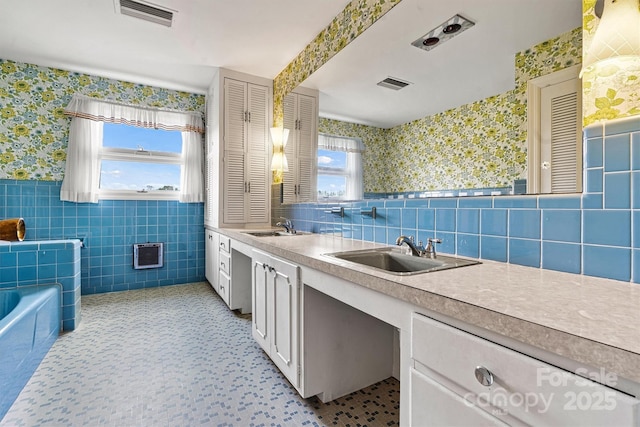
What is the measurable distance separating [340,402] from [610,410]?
1303mm

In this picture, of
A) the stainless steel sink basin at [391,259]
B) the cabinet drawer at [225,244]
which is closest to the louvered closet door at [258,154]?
the cabinet drawer at [225,244]

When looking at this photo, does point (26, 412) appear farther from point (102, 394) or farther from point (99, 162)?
point (99, 162)

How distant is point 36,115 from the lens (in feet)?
10.2

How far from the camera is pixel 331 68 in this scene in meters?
2.34

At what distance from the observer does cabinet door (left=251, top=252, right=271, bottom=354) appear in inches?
72.7

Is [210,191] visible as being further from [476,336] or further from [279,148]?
[476,336]

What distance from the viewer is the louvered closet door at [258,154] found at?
328 cm

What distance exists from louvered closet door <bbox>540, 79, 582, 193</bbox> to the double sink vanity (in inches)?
12.5

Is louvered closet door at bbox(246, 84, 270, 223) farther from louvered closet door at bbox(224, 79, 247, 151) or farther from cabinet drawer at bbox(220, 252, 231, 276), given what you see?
cabinet drawer at bbox(220, 252, 231, 276)

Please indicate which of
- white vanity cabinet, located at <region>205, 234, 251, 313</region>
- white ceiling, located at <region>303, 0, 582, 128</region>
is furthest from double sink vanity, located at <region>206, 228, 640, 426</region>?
white vanity cabinet, located at <region>205, 234, 251, 313</region>

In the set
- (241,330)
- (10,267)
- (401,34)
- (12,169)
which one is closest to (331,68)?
(401,34)

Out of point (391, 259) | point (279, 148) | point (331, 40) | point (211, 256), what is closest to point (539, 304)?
point (391, 259)

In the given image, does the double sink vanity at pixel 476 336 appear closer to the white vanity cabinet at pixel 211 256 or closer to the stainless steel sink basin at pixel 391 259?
the stainless steel sink basin at pixel 391 259

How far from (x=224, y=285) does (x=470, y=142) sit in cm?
248
